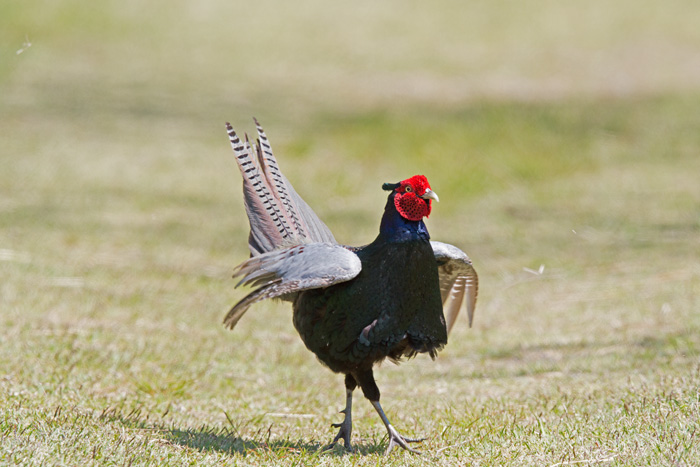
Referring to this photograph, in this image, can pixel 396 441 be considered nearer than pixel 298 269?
No

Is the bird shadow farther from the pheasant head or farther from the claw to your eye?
the pheasant head

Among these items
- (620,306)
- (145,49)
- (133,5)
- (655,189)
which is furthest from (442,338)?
(133,5)

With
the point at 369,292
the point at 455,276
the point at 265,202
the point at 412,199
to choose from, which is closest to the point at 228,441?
the point at 369,292

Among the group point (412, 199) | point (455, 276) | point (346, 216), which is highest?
point (412, 199)

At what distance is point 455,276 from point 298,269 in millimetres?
1352

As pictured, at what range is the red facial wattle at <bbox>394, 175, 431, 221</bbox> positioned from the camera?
180 inches

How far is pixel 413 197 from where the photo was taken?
4582 millimetres

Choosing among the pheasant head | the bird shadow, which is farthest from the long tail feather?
the bird shadow

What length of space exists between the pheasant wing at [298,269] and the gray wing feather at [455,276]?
700 mm

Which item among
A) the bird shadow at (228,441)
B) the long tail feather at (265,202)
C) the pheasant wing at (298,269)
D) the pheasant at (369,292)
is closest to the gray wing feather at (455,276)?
the pheasant at (369,292)

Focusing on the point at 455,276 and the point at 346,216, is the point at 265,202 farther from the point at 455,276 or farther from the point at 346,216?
the point at 346,216

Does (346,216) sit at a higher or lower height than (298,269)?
lower

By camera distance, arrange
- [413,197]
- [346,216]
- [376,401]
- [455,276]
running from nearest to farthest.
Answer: [413,197] → [376,401] → [455,276] → [346,216]

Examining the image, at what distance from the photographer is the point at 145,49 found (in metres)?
20.6
